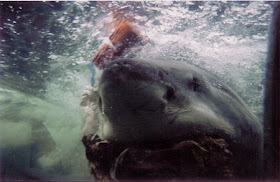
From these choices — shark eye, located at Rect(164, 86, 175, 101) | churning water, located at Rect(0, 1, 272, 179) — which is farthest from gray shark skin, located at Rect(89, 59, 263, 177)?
churning water, located at Rect(0, 1, 272, 179)

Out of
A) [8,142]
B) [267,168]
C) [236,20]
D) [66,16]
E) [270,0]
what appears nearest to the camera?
[267,168]

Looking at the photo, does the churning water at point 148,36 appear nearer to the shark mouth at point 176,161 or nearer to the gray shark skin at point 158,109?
the gray shark skin at point 158,109

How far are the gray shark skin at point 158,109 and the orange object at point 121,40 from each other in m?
3.61

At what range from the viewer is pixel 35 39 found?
774 centimetres

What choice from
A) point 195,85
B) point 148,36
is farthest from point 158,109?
point 148,36

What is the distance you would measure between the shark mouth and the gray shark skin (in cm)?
9

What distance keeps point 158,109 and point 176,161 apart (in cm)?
49

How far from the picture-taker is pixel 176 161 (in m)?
1.73

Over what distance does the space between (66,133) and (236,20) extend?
156ft

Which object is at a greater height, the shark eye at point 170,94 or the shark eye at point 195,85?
the shark eye at point 170,94

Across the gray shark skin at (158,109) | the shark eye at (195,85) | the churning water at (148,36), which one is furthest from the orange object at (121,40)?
the gray shark skin at (158,109)

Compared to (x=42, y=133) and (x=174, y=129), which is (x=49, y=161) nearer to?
(x=42, y=133)

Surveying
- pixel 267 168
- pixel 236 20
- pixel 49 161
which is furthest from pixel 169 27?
pixel 49 161

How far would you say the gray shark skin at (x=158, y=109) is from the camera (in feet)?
5.62
